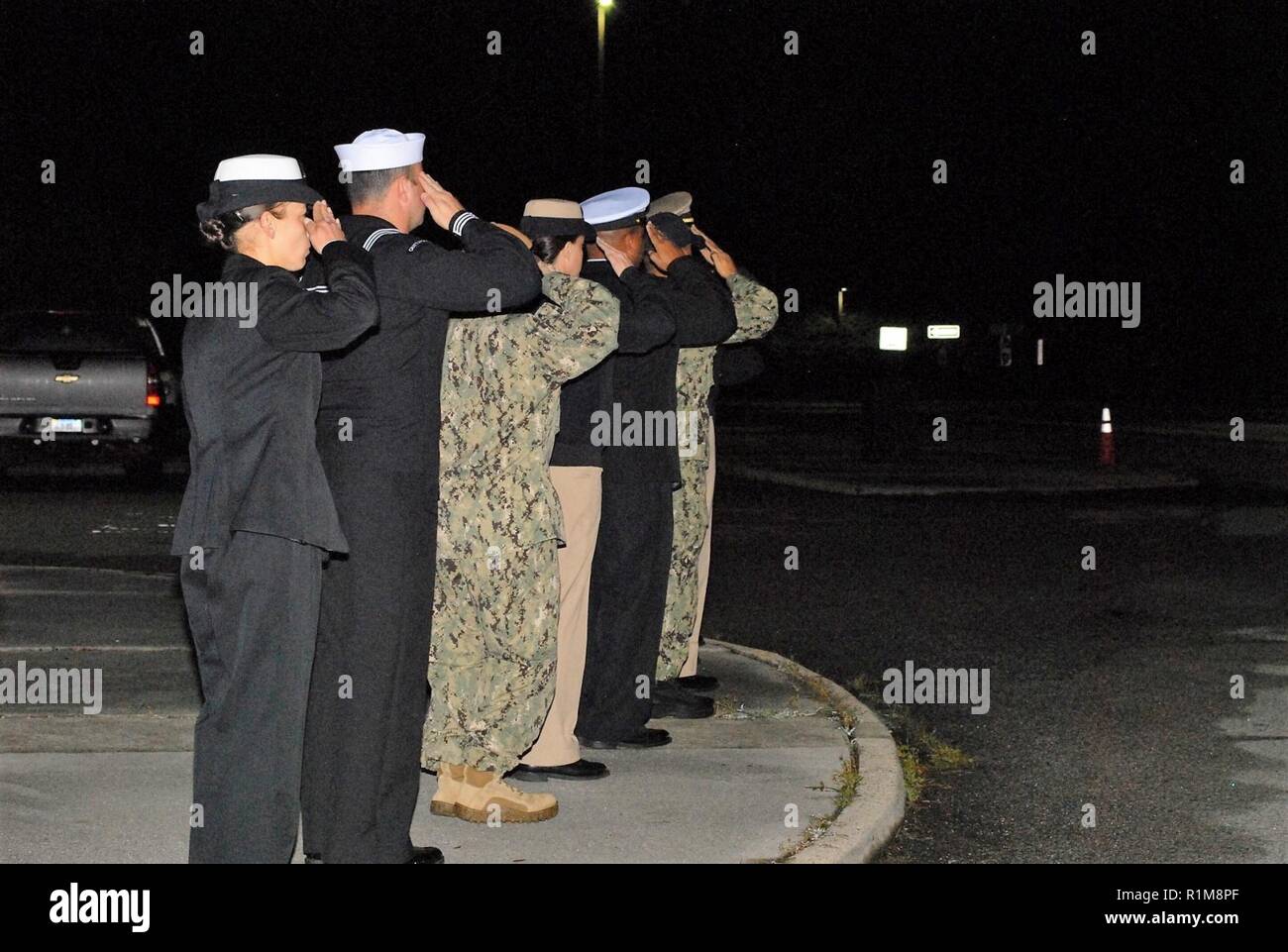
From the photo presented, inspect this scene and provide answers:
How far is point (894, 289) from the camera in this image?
7125 centimetres

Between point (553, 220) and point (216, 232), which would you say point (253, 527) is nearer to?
point (216, 232)

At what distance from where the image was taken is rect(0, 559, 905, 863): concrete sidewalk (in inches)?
228

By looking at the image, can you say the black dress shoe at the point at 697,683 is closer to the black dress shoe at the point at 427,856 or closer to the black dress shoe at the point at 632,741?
the black dress shoe at the point at 632,741

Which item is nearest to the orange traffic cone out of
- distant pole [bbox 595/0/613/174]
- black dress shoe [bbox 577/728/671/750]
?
distant pole [bbox 595/0/613/174]

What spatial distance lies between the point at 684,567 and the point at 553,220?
234cm

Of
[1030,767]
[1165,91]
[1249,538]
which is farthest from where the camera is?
[1165,91]

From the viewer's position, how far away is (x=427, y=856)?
5.51 metres

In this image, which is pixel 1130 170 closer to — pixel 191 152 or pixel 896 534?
pixel 191 152

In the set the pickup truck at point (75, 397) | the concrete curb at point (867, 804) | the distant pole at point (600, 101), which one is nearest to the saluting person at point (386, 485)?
the concrete curb at point (867, 804)

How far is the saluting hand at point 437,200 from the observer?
5.30m

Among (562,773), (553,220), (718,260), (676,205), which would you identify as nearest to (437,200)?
(553,220)

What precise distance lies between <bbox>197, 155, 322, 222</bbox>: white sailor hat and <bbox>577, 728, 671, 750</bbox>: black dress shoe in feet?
10.3

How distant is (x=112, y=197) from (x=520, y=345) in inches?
1464
